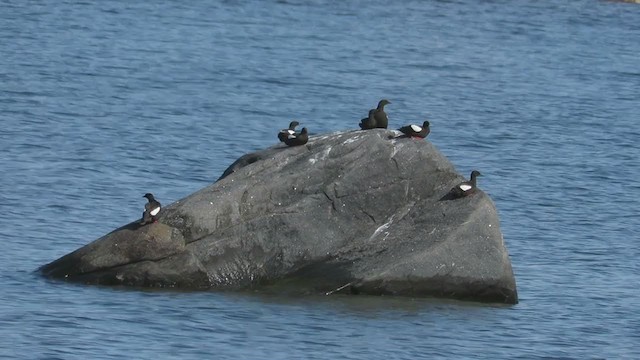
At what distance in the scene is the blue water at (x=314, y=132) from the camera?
20.5 metres

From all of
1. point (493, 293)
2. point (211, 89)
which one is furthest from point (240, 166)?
point (211, 89)

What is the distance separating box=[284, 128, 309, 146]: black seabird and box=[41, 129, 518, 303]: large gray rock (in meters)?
0.23

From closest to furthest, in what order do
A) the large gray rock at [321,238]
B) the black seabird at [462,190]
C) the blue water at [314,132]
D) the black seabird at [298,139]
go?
1. the blue water at [314,132]
2. the large gray rock at [321,238]
3. the black seabird at [462,190]
4. the black seabird at [298,139]

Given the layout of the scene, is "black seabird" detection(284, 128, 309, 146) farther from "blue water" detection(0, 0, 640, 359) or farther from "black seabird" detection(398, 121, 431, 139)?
"blue water" detection(0, 0, 640, 359)

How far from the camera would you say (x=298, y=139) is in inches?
894

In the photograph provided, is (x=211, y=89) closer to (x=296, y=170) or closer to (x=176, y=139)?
(x=176, y=139)

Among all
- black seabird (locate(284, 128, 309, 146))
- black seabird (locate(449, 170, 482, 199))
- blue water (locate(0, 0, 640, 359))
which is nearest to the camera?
blue water (locate(0, 0, 640, 359))

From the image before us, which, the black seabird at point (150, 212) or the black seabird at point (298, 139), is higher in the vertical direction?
the black seabird at point (298, 139)

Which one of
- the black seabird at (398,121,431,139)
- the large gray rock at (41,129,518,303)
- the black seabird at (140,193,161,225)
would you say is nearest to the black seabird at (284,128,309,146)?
the large gray rock at (41,129,518,303)

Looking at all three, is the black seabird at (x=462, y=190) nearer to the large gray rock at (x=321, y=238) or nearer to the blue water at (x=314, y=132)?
the large gray rock at (x=321, y=238)

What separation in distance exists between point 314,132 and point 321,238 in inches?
662

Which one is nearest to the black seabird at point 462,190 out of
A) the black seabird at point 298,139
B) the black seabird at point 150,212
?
the black seabird at point 298,139

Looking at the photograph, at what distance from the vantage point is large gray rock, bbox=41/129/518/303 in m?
21.5

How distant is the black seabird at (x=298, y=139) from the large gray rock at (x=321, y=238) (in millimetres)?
232
